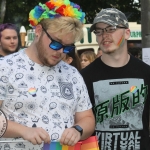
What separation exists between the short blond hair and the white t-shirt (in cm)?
24

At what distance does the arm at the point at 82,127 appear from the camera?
8.93 feet

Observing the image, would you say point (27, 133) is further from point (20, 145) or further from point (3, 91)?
point (3, 91)

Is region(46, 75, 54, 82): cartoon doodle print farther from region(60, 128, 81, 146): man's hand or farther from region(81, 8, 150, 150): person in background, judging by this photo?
region(81, 8, 150, 150): person in background

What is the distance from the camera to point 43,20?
9.57 feet

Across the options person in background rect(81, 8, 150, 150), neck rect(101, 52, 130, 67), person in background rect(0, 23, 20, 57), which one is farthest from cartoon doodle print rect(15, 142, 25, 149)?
person in background rect(0, 23, 20, 57)

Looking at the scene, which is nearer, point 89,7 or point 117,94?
point 117,94

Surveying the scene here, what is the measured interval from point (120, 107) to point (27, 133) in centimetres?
124

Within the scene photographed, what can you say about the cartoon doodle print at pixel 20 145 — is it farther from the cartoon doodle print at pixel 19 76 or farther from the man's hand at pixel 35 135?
the cartoon doodle print at pixel 19 76

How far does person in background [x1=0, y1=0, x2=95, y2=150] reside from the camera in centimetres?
278

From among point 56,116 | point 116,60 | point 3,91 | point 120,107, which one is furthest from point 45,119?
point 116,60

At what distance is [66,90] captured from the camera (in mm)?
2916

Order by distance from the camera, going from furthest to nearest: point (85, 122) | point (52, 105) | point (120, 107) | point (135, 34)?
point (135, 34), point (120, 107), point (85, 122), point (52, 105)

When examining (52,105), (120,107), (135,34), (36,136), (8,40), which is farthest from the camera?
(135,34)

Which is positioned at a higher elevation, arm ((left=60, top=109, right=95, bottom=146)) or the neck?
the neck
